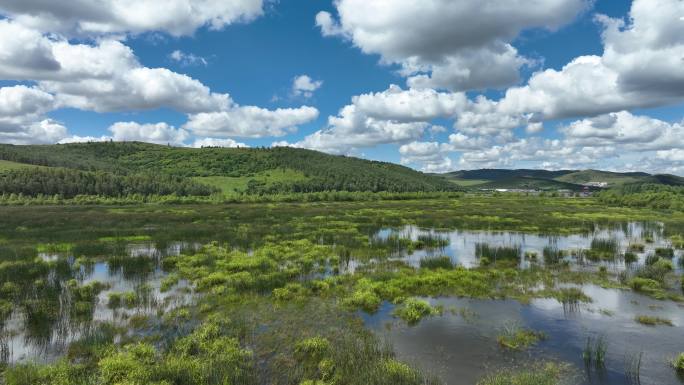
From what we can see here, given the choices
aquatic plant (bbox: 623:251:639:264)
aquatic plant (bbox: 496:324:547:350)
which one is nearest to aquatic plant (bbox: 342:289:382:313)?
aquatic plant (bbox: 496:324:547:350)

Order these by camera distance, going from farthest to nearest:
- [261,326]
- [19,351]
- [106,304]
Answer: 1. [106,304]
2. [261,326]
3. [19,351]

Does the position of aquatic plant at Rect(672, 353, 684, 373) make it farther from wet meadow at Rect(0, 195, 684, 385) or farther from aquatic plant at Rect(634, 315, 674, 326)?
aquatic plant at Rect(634, 315, 674, 326)

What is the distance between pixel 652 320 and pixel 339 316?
14.3 meters

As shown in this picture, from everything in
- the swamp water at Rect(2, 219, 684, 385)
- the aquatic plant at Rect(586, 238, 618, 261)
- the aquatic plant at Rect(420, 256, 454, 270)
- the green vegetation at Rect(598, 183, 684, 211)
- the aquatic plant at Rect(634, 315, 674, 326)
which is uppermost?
the green vegetation at Rect(598, 183, 684, 211)

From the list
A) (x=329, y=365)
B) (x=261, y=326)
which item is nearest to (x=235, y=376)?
(x=329, y=365)

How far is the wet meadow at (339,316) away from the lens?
10773 mm

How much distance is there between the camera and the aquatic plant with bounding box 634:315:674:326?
14684 mm

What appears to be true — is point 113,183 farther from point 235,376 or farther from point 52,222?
point 235,376

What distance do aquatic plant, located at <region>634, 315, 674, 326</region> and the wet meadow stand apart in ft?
0.44

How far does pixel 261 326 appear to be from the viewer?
Answer: 14.4m

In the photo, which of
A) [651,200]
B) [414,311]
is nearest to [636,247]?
[414,311]

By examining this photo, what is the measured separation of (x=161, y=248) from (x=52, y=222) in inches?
1351

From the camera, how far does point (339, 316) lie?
15.8m

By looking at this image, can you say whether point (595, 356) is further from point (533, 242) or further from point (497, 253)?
point (533, 242)
